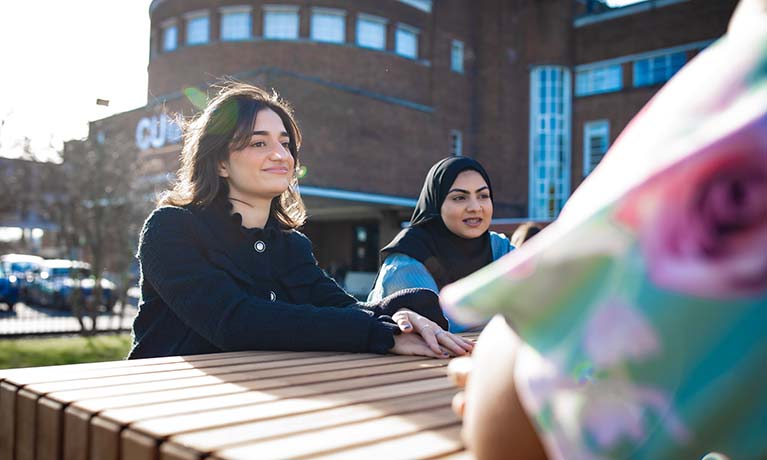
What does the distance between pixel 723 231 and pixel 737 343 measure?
120mm

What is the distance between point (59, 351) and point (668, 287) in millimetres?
14190

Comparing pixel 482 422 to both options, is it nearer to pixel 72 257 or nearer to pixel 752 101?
pixel 752 101

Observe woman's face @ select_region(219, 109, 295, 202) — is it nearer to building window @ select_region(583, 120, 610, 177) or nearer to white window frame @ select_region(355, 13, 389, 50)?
white window frame @ select_region(355, 13, 389, 50)

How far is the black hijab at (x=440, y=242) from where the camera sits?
14.2 feet

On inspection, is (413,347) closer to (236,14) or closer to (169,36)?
(236,14)

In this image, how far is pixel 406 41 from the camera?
29.3 meters

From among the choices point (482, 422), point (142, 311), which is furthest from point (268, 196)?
point (482, 422)

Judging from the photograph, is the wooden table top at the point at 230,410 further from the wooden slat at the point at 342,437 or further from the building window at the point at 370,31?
the building window at the point at 370,31

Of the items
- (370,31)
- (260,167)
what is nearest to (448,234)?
(260,167)

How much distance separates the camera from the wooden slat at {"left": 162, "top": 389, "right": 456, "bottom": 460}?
1.15m

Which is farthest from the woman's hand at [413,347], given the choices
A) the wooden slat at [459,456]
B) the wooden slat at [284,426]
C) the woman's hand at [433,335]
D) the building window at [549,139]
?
the building window at [549,139]

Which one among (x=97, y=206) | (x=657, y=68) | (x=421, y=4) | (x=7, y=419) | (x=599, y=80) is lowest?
(x=7, y=419)

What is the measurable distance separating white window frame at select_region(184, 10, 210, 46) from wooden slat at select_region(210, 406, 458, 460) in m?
28.8

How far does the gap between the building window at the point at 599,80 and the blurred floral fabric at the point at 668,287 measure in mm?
32091
